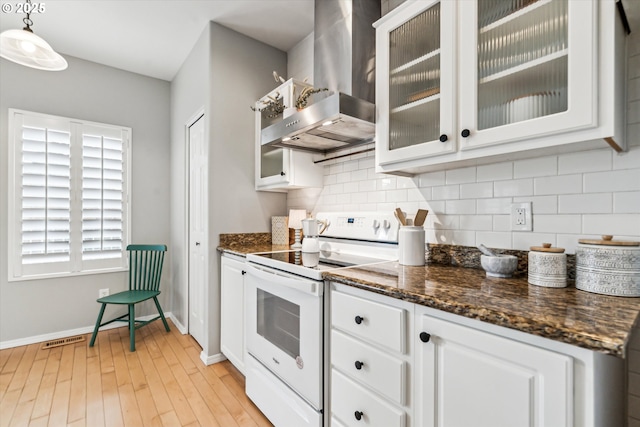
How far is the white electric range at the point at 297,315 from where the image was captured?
1391 millimetres

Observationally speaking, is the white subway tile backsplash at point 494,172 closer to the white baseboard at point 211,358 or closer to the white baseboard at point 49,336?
the white baseboard at point 211,358

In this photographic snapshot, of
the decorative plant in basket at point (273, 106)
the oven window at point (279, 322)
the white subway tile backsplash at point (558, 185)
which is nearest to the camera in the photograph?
the white subway tile backsplash at point (558, 185)

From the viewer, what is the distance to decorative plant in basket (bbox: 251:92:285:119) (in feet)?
7.83

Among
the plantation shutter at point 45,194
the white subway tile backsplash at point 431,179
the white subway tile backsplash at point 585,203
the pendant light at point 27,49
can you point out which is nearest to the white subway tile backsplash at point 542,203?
the white subway tile backsplash at point 585,203

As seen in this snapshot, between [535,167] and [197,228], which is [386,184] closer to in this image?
[535,167]

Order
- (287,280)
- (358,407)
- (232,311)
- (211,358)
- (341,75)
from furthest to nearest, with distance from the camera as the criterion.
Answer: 1. (211,358)
2. (232,311)
3. (341,75)
4. (287,280)
5. (358,407)

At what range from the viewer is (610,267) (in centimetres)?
96

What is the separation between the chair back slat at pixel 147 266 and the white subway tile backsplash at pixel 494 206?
9.82ft

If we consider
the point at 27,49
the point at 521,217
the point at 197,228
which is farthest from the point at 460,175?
the point at 27,49

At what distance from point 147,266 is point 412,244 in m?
2.92

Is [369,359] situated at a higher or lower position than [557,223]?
lower

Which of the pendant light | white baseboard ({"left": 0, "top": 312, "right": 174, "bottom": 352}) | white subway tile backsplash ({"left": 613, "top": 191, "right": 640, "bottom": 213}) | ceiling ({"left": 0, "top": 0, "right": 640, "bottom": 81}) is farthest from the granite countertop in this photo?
white baseboard ({"left": 0, "top": 312, "right": 174, "bottom": 352})

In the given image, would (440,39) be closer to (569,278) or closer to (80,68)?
(569,278)

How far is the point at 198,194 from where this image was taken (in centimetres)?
271
